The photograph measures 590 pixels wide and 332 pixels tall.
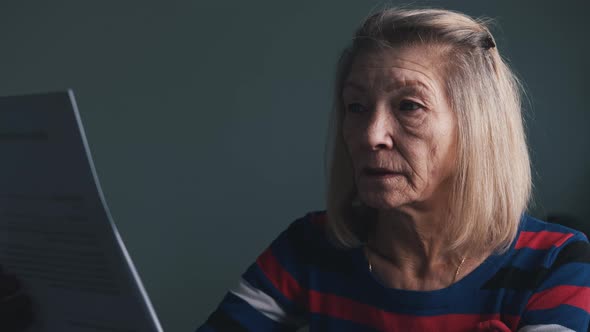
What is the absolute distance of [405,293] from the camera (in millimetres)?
1051

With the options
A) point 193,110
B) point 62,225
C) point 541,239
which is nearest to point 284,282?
point 541,239

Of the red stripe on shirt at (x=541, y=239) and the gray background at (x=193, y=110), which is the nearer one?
the red stripe on shirt at (x=541, y=239)

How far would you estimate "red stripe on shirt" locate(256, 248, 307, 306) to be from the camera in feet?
3.79

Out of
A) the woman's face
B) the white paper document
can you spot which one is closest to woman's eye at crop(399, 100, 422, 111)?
the woman's face

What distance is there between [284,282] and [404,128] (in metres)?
0.35

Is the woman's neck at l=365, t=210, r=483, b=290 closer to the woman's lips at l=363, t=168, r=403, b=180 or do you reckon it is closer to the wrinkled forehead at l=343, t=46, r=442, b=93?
the woman's lips at l=363, t=168, r=403, b=180

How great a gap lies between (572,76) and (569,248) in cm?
123

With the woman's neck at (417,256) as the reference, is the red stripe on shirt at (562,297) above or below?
below

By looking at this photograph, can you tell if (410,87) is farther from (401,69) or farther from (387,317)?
(387,317)

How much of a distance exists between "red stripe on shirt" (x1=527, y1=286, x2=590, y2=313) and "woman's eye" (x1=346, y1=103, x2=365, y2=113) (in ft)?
1.30

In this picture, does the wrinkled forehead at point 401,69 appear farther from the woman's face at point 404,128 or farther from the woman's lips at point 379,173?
the woman's lips at point 379,173

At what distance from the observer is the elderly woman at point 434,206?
3.35ft

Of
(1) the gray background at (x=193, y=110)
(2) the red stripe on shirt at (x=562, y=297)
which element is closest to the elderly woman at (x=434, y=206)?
(2) the red stripe on shirt at (x=562, y=297)

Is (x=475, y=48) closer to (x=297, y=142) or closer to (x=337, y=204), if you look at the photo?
(x=337, y=204)
